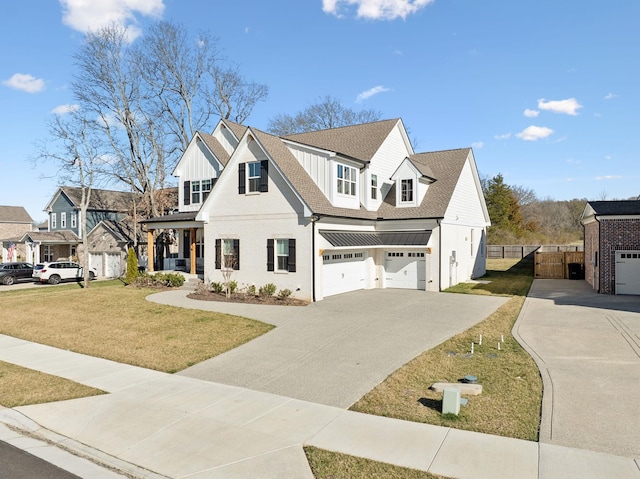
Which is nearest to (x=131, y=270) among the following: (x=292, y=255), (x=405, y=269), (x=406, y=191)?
(x=292, y=255)

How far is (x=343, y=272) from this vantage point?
2175 cm

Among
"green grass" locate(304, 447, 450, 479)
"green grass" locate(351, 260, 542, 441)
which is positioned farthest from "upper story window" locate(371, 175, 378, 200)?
"green grass" locate(304, 447, 450, 479)

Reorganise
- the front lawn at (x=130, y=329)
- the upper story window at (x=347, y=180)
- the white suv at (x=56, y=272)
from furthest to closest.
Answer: the white suv at (x=56, y=272) → the upper story window at (x=347, y=180) → the front lawn at (x=130, y=329)

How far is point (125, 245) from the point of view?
36188mm

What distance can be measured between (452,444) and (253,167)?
1708cm

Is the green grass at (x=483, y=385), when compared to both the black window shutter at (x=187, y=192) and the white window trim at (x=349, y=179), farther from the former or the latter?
the black window shutter at (x=187, y=192)

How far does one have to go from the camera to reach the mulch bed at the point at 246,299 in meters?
18.8

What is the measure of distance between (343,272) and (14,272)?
2564 cm

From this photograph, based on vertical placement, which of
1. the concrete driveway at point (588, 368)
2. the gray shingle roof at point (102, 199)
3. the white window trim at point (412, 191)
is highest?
the gray shingle roof at point (102, 199)

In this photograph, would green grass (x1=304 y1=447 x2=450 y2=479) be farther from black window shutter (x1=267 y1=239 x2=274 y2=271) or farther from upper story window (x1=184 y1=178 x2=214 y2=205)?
upper story window (x1=184 y1=178 x2=214 y2=205)

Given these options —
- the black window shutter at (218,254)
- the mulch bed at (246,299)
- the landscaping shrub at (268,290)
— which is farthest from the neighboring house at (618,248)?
the black window shutter at (218,254)

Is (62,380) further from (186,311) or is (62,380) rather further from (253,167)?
(253,167)

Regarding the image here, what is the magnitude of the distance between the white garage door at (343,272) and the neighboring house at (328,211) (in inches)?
2.0

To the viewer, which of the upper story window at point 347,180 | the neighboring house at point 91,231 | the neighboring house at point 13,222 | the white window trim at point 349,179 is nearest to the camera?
the white window trim at point 349,179
